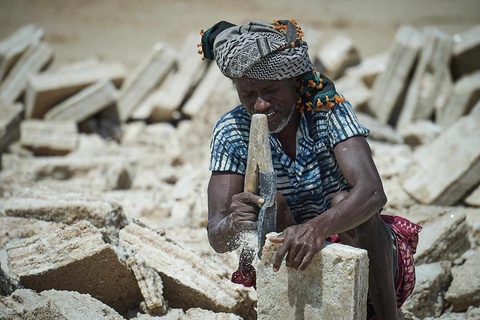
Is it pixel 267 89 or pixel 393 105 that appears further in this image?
pixel 393 105

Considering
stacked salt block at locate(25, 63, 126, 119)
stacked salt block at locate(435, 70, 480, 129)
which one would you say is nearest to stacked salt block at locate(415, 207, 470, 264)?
stacked salt block at locate(435, 70, 480, 129)

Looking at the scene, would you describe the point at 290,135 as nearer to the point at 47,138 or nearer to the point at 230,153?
the point at 230,153

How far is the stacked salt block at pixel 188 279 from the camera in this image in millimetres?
3451

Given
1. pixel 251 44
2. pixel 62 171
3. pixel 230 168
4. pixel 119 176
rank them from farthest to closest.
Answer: pixel 62 171, pixel 119 176, pixel 230 168, pixel 251 44

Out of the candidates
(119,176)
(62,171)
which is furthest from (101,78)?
(119,176)

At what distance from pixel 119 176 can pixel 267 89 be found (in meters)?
3.79

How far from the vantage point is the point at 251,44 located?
297 centimetres

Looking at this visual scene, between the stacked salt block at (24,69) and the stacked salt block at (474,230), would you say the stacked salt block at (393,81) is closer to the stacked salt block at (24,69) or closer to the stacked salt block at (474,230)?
the stacked salt block at (474,230)

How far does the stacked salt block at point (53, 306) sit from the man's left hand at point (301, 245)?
109cm

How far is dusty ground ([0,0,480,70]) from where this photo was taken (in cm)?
1563

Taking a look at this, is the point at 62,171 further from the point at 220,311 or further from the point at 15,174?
the point at 220,311

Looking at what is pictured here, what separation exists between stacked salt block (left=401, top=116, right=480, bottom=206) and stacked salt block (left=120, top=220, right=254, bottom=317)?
2591 mm

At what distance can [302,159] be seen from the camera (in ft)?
10.4

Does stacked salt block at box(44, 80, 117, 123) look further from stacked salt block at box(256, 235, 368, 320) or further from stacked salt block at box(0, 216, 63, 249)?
stacked salt block at box(256, 235, 368, 320)
